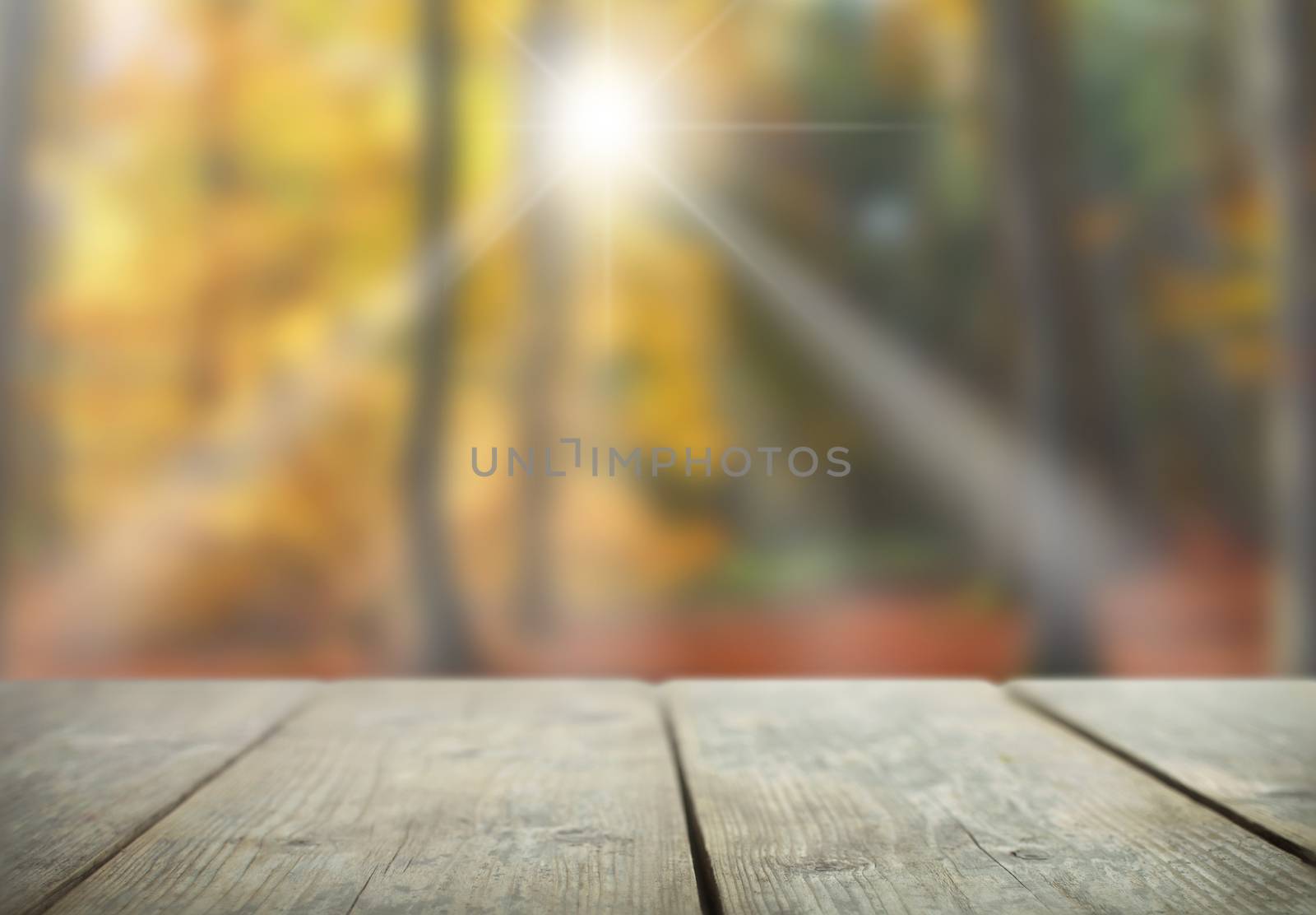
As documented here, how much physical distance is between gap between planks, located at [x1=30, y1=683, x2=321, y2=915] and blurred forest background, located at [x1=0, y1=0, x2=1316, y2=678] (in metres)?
4.52

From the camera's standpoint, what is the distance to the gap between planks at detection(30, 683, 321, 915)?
1.58 feet

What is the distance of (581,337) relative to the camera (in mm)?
7859

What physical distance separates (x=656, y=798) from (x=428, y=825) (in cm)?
12

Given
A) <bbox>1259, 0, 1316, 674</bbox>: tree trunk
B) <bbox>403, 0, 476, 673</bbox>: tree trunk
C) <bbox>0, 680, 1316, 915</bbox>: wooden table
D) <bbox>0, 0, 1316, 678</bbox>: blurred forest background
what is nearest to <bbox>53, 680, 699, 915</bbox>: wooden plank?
<bbox>0, 680, 1316, 915</bbox>: wooden table

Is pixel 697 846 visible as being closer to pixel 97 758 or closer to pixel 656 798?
pixel 656 798

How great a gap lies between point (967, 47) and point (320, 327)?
14.9 feet

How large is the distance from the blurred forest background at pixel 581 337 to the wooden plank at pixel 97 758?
14.6ft

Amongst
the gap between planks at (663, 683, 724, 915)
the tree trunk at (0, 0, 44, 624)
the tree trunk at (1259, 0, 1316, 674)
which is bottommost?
the gap between planks at (663, 683, 724, 915)

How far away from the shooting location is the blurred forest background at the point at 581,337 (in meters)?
7.01

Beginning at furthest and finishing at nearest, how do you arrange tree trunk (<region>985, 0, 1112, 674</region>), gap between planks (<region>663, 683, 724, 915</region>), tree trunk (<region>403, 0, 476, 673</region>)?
tree trunk (<region>403, 0, 476, 673</region>), tree trunk (<region>985, 0, 1112, 674</region>), gap between planks (<region>663, 683, 724, 915</region>)

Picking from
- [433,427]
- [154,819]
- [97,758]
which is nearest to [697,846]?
[154,819]

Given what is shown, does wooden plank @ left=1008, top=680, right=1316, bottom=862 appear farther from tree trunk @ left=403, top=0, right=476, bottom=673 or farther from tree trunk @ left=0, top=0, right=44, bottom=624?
tree trunk @ left=0, top=0, right=44, bottom=624

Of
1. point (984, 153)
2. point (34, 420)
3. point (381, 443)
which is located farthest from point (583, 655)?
point (984, 153)

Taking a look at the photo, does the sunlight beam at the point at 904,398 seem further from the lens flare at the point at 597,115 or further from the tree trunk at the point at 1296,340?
the tree trunk at the point at 1296,340
